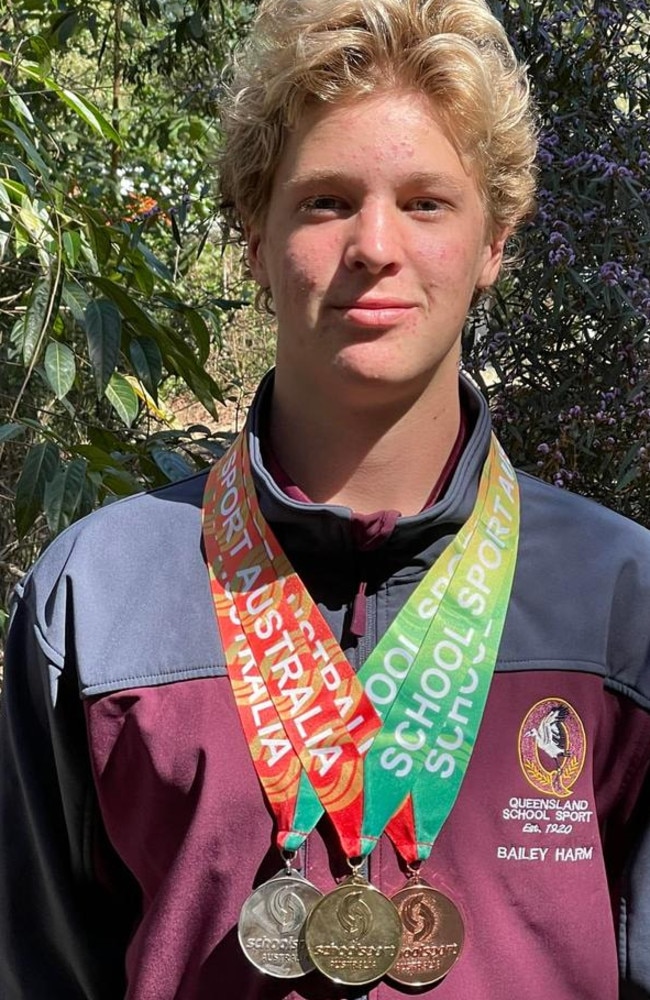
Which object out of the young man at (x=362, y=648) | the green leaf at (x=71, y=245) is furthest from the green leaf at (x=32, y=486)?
the young man at (x=362, y=648)

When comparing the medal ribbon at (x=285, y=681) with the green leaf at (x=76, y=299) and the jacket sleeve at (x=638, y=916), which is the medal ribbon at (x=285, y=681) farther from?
the green leaf at (x=76, y=299)

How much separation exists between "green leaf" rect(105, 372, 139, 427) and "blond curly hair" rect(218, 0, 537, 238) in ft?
3.08

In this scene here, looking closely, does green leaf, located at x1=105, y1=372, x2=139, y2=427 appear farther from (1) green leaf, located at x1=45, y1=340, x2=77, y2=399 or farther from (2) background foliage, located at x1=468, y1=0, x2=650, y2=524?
(2) background foliage, located at x1=468, y1=0, x2=650, y2=524

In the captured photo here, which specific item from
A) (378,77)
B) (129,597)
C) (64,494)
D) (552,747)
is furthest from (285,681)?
(64,494)

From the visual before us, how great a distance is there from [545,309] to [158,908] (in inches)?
85.8

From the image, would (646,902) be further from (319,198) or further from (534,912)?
(319,198)

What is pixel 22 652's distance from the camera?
1852mm

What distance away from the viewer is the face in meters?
1.63

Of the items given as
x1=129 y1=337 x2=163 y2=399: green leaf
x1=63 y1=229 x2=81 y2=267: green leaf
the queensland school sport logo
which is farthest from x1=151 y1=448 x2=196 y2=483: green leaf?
the queensland school sport logo

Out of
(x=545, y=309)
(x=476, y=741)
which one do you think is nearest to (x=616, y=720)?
(x=476, y=741)

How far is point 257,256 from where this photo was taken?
1.83 metres

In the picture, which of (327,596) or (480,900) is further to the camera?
(327,596)

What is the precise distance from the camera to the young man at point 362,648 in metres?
1.58

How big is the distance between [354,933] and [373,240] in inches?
31.6
